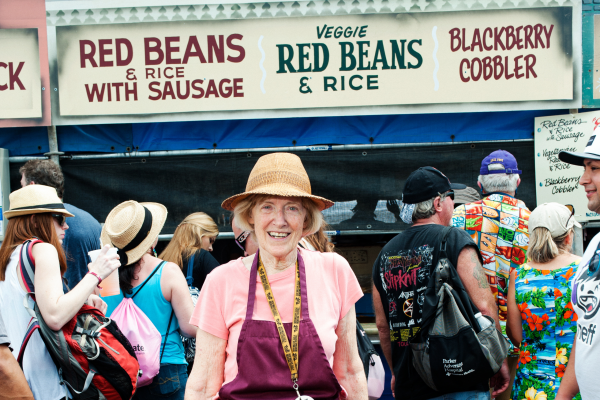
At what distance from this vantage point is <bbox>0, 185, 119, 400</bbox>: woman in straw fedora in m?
2.77

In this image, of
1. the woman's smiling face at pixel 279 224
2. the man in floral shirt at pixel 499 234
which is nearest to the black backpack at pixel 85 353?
the woman's smiling face at pixel 279 224

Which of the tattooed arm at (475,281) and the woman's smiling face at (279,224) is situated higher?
the woman's smiling face at (279,224)

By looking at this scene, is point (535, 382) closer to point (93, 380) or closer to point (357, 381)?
point (357, 381)

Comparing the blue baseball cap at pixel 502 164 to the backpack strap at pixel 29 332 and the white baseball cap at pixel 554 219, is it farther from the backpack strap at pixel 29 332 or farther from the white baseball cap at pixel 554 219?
the backpack strap at pixel 29 332

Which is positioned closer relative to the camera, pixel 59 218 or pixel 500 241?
pixel 59 218

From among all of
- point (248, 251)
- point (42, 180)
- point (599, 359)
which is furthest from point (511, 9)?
point (42, 180)

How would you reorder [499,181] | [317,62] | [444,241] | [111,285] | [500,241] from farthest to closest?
[317,62], [499,181], [500,241], [111,285], [444,241]

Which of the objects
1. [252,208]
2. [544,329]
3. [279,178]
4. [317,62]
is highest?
[317,62]

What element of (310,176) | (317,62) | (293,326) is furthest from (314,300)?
(317,62)

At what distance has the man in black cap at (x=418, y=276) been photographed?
298 cm

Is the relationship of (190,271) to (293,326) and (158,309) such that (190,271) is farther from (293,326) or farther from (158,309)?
(293,326)

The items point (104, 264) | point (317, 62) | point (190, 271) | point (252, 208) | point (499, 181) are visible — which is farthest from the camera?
point (317, 62)

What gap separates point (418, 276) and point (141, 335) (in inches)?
63.2

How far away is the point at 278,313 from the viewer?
6.82ft
